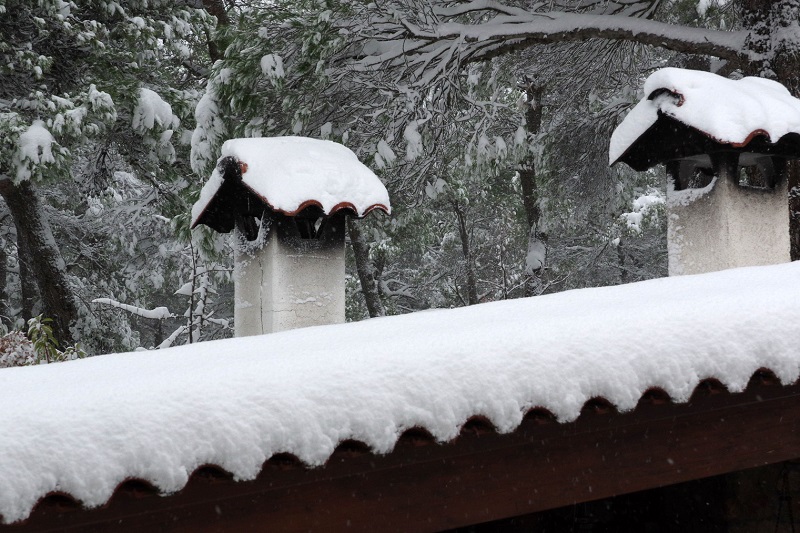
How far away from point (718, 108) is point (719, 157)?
0.30 m

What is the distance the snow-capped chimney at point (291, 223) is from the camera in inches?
191

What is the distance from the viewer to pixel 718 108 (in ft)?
16.3

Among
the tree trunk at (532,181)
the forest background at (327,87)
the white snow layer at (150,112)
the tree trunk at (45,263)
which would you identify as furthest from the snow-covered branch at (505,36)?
the tree trunk at (532,181)

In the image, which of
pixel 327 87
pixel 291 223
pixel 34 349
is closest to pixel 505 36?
pixel 327 87

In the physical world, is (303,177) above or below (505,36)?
below

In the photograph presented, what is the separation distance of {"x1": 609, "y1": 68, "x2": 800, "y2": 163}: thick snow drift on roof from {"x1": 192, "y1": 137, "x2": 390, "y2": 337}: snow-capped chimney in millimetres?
1862

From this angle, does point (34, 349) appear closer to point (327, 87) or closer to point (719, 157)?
point (327, 87)

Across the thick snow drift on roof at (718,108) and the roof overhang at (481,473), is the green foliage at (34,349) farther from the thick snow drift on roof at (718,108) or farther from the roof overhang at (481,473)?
the roof overhang at (481,473)

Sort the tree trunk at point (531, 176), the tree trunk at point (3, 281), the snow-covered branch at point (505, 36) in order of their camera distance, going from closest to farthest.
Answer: the snow-covered branch at point (505, 36)
the tree trunk at point (531, 176)
the tree trunk at point (3, 281)

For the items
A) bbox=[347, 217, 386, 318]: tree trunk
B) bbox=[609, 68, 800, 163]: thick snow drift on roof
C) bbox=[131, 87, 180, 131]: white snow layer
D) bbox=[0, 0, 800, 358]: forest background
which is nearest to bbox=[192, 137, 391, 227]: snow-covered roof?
bbox=[609, 68, 800, 163]: thick snow drift on roof

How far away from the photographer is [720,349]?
2416mm

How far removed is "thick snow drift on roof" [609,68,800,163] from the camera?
194 inches

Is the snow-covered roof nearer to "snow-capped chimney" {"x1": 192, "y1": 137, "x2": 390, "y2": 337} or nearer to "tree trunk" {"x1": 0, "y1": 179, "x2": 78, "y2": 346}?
"snow-capped chimney" {"x1": 192, "y1": 137, "x2": 390, "y2": 337}

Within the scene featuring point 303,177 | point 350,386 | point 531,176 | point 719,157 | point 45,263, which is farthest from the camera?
point 531,176
